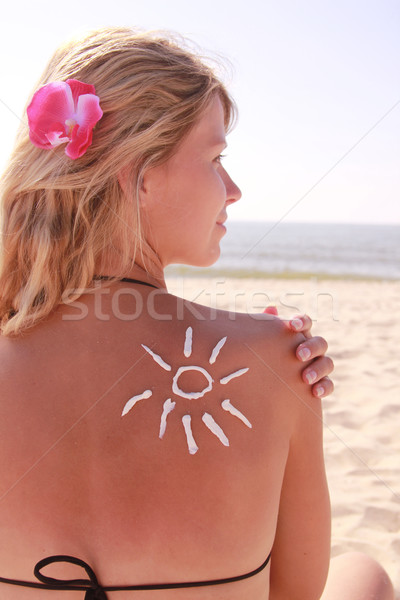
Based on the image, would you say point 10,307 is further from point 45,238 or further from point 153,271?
point 153,271

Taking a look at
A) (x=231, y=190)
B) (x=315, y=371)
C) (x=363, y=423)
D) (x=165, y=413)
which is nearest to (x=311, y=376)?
(x=315, y=371)

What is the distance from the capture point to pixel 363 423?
3.75 meters

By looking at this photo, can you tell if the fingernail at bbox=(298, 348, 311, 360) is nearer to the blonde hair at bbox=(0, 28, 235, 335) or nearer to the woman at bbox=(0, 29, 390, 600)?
the woman at bbox=(0, 29, 390, 600)

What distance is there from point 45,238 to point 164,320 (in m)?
0.41

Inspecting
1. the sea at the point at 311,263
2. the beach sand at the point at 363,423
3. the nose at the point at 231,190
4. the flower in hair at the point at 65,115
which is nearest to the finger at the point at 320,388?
the nose at the point at 231,190

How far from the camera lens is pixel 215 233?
1.61 m

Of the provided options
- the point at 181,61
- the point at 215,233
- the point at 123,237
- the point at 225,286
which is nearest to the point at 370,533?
the point at 215,233

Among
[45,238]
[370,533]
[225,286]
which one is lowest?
[225,286]

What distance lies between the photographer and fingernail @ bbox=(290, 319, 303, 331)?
1288 mm

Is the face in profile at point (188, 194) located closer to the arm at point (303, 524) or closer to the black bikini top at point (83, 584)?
the arm at point (303, 524)

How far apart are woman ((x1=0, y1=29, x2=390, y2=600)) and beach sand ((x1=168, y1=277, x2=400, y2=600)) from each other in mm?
1289

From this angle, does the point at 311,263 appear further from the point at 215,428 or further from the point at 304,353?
the point at 215,428

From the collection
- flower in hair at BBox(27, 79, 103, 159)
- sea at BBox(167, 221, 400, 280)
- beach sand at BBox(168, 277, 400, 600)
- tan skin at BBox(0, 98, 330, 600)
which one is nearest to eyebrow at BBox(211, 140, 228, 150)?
flower in hair at BBox(27, 79, 103, 159)

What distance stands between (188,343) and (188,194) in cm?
42
